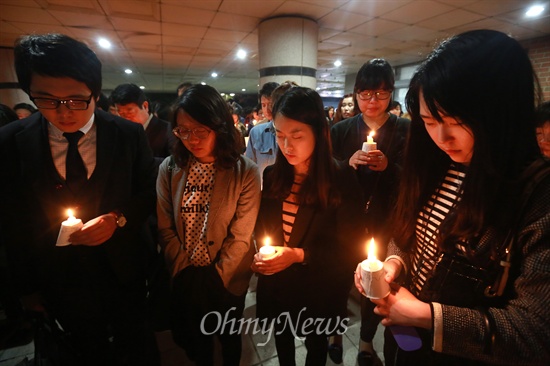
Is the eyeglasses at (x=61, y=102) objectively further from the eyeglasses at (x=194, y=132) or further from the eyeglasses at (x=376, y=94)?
the eyeglasses at (x=376, y=94)

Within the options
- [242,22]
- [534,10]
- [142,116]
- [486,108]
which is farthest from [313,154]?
[534,10]

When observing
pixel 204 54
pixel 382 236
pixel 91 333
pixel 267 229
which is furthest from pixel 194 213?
pixel 204 54

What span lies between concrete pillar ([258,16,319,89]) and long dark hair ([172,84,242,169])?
4.57 metres

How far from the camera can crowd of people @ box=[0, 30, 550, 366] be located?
2.95 feet

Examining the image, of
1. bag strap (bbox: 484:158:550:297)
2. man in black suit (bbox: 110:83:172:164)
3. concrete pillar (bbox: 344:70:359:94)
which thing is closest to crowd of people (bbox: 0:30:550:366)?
bag strap (bbox: 484:158:550:297)

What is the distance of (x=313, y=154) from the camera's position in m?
1.72

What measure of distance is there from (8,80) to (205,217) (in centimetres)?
1325

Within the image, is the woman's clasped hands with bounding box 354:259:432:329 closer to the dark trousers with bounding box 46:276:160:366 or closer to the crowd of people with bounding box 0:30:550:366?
the crowd of people with bounding box 0:30:550:366

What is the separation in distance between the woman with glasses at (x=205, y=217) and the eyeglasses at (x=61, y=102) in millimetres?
503

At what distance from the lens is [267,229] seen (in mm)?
1848

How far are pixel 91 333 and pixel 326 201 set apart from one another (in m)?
1.88

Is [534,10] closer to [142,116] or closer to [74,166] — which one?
[142,116]

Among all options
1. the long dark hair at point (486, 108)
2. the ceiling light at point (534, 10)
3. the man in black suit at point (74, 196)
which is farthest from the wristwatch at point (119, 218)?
the ceiling light at point (534, 10)

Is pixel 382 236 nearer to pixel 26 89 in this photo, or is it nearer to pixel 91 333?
pixel 91 333
